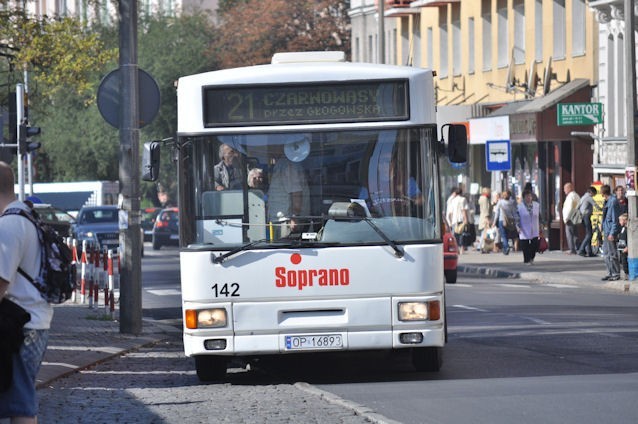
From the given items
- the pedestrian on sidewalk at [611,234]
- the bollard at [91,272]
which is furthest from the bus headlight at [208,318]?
the pedestrian on sidewalk at [611,234]

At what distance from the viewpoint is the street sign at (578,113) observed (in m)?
37.9

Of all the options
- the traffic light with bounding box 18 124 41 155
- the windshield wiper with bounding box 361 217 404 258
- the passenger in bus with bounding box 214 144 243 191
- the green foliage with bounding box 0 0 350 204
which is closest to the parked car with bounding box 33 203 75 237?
the traffic light with bounding box 18 124 41 155

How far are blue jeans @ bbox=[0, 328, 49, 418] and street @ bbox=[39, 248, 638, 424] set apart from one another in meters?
2.94

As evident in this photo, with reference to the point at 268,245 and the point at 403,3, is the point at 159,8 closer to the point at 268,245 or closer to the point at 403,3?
the point at 403,3

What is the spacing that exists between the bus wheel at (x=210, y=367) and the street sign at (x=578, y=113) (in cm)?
2431

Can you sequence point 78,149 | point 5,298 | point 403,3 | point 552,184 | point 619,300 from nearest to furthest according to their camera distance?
point 5,298
point 619,300
point 552,184
point 403,3
point 78,149

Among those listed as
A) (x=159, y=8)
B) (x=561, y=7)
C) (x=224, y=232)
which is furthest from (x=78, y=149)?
(x=224, y=232)

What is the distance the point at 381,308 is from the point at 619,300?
42.9 feet

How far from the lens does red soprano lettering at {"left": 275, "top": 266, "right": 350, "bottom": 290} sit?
13695mm

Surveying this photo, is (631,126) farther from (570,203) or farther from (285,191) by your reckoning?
(285,191)

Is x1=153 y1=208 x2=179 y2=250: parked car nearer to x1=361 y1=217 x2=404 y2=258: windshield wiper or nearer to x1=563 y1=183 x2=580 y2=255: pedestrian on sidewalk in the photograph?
x1=563 y1=183 x2=580 y2=255: pedestrian on sidewalk

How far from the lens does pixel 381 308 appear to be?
1370 centimetres

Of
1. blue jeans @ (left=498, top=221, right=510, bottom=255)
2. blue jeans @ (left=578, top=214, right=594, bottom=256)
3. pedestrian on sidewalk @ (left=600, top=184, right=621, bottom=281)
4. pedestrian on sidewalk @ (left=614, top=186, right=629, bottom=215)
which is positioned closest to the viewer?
pedestrian on sidewalk @ (left=600, top=184, right=621, bottom=281)

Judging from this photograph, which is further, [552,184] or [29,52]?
[552,184]
